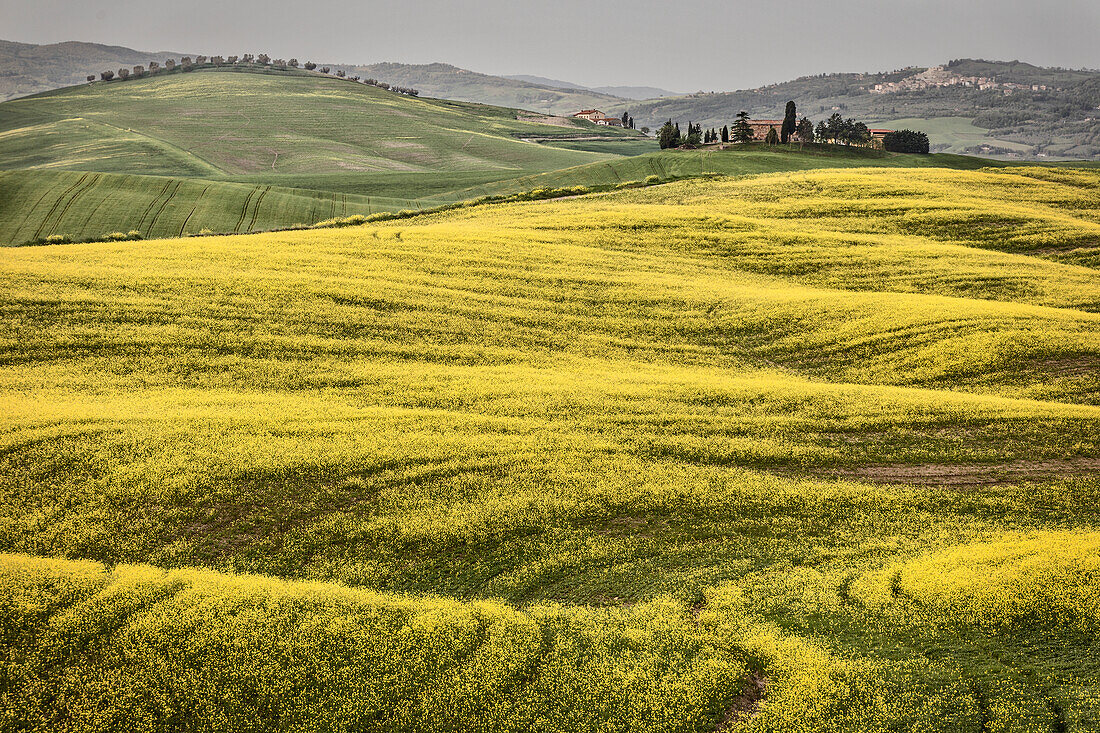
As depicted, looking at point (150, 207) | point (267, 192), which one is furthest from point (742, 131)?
point (150, 207)

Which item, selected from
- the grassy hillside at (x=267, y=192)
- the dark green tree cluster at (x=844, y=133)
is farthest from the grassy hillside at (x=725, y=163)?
the dark green tree cluster at (x=844, y=133)

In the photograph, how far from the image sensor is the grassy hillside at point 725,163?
230ft

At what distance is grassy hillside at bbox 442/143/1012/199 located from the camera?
7025 centimetres

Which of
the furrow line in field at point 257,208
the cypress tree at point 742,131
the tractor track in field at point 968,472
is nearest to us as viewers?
the tractor track in field at point 968,472

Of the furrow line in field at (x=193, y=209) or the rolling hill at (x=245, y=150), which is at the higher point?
the rolling hill at (x=245, y=150)

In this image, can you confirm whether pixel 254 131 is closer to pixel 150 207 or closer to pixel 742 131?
pixel 150 207

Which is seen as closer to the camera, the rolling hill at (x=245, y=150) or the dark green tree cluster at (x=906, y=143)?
the rolling hill at (x=245, y=150)

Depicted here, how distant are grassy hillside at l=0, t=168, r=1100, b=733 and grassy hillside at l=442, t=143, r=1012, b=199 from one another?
47.4m

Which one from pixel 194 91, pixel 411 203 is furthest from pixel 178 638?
pixel 194 91

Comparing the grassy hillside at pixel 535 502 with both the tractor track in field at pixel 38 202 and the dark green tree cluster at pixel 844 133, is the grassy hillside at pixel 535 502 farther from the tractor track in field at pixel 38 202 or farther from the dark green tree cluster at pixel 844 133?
the dark green tree cluster at pixel 844 133

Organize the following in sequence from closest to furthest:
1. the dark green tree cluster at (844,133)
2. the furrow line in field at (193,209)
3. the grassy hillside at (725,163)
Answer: the furrow line in field at (193,209)
the grassy hillside at (725,163)
the dark green tree cluster at (844,133)

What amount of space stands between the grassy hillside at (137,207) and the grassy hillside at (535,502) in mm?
31776

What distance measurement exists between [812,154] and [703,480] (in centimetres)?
7140

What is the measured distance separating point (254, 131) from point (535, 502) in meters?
130
